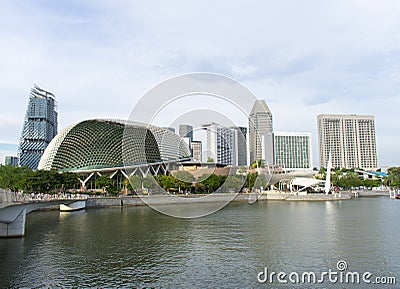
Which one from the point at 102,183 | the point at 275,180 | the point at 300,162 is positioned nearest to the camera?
the point at 102,183

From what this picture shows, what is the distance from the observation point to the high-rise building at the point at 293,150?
161250 millimetres

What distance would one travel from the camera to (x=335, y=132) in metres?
177

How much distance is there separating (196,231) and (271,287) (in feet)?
48.6

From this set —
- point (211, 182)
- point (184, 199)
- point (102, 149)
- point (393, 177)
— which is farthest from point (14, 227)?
point (393, 177)

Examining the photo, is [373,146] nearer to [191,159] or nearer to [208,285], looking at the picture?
[191,159]

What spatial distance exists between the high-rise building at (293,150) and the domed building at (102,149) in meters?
73.5

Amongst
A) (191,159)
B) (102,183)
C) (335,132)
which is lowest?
(102,183)

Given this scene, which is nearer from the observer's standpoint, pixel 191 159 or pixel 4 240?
pixel 4 240

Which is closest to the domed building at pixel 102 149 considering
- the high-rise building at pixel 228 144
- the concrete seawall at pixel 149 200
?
the concrete seawall at pixel 149 200

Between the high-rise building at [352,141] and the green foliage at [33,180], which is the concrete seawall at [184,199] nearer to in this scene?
the green foliage at [33,180]

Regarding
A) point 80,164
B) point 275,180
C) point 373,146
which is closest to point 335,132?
point 373,146

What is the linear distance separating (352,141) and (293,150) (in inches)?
1236

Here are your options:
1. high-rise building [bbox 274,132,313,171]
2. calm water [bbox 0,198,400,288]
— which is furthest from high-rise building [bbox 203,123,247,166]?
high-rise building [bbox 274,132,313,171]

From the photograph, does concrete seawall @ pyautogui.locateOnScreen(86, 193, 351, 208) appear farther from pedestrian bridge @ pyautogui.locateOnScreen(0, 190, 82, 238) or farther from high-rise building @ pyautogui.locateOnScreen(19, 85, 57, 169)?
high-rise building @ pyautogui.locateOnScreen(19, 85, 57, 169)
